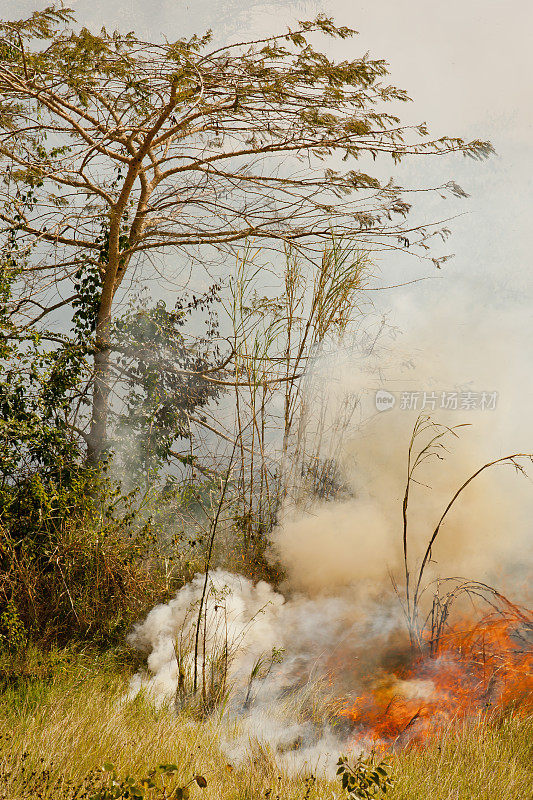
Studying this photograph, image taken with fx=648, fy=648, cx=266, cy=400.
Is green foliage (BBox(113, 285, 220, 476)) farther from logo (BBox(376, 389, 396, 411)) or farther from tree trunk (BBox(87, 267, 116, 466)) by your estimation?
logo (BBox(376, 389, 396, 411))

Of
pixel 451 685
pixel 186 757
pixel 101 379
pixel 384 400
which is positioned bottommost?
pixel 186 757

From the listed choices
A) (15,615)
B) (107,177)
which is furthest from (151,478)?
(107,177)

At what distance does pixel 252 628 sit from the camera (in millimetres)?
4012

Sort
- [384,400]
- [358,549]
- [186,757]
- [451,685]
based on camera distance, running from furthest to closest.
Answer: [384,400]
[358,549]
[451,685]
[186,757]

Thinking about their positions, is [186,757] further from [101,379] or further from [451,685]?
[101,379]

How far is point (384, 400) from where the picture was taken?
5.75m

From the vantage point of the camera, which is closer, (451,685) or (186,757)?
(186,757)

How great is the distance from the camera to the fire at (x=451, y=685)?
319 centimetres

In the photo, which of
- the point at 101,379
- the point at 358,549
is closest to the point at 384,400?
the point at 358,549

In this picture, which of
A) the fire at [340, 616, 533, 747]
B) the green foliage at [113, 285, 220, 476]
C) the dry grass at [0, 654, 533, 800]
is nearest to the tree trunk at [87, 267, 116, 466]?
the green foliage at [113, 285, 220, 476]

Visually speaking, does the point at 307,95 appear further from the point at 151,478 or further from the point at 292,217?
the point at 151,478

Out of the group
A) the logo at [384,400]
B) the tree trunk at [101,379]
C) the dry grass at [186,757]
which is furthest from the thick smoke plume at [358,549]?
the tree trunk at [101,379]

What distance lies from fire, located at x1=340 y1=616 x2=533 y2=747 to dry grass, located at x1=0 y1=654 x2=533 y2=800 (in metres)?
0.14

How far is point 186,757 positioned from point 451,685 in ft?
4.88
